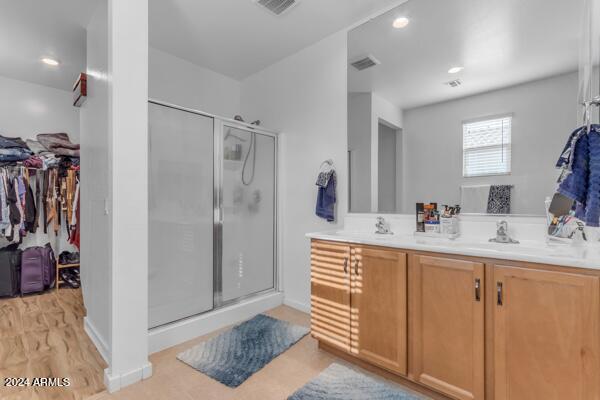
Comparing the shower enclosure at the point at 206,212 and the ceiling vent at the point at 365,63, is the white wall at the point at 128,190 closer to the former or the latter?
the shower enclosure at the point at 206,212

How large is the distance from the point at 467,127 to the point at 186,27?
100 inches

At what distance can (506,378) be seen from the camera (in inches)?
50.6

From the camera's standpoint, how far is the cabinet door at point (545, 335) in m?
1.11

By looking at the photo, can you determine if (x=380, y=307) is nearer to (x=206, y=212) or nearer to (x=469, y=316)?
(x=469, y=316)

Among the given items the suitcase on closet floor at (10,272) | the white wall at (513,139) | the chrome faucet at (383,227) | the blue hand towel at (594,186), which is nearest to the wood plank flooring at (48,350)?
the suitcase on closet floor at (10,272)

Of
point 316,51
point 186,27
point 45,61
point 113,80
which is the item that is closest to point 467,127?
point 316,51

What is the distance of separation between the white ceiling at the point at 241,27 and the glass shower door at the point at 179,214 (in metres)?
0.87

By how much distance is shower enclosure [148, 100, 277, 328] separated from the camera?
226 cm

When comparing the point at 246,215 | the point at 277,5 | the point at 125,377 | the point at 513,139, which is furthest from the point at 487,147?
the point at 125,377

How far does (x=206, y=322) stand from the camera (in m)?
2.38

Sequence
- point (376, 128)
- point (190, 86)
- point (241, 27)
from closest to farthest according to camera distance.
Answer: point (376, 128)
point (241, 27)
point (190, 86)

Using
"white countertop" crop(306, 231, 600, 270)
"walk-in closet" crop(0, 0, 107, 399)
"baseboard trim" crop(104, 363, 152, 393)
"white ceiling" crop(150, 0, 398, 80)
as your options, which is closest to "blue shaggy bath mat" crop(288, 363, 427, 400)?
"white countertop" crop(306, 231, 600, 270)

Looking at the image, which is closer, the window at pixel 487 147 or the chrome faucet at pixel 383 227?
the window at pixel 487 147

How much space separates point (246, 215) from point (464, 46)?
231 centimetres
